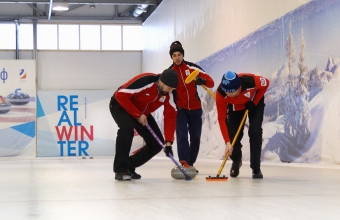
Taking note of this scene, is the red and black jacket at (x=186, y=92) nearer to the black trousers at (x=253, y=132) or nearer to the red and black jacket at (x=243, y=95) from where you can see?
the black trousers at (x=253, y=132)

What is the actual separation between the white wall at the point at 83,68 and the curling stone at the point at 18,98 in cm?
93

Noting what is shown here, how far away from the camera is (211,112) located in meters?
9.93

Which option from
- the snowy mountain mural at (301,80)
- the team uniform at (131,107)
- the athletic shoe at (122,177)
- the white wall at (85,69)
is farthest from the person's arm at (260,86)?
the white wall at (85,69)

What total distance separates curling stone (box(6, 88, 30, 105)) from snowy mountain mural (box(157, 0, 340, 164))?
8907 mm

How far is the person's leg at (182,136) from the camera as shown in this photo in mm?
4859

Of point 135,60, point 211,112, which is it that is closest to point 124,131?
point 211,112

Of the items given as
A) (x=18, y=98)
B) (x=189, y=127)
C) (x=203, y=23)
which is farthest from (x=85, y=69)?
(x=189, y=127)

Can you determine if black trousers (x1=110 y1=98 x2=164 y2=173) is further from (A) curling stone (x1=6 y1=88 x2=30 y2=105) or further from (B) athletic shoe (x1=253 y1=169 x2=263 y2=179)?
(A) curling stone (x1=6 y1=88 x2=30 y2=105)

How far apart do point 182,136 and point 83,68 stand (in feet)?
39.2

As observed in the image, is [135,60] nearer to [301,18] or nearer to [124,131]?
[301,18]

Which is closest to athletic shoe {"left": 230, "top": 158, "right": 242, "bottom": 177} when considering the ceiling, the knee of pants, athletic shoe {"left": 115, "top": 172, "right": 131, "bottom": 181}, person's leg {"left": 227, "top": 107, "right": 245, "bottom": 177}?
person's leg {"left": 227, "top": 107, "right": 245, "bottom": 177}

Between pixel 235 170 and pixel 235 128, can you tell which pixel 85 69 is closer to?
pixel 235 128

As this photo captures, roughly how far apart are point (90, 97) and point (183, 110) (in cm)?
1106

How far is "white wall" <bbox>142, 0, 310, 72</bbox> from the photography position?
7.52 m
